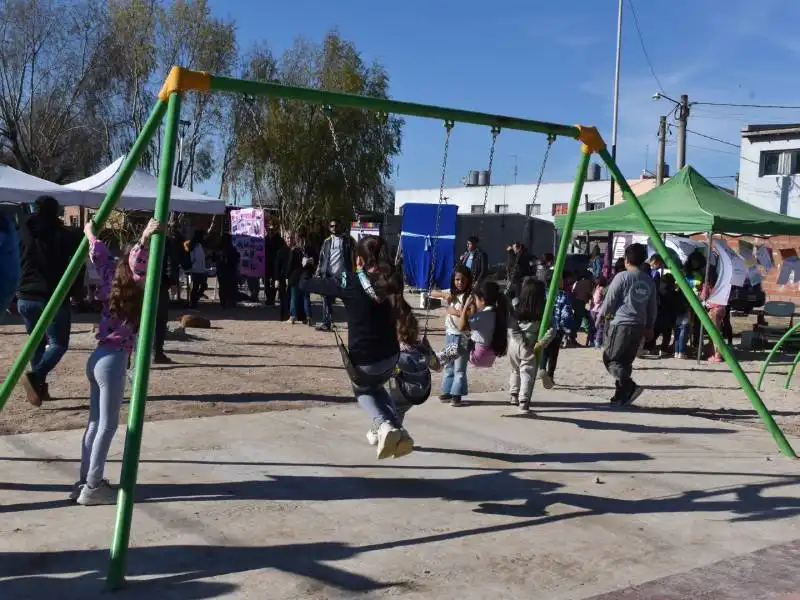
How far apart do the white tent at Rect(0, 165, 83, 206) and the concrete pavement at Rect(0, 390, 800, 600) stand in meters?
9.49

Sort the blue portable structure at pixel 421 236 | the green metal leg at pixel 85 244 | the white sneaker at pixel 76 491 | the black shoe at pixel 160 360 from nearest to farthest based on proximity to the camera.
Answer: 1. the green metal leg at pixel 85 244
2. the white sneaker at pixel 76 491
3. the black shoe at pixel 160 360
4. the blue portable structure at pixel 421 236

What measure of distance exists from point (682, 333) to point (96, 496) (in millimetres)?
10853

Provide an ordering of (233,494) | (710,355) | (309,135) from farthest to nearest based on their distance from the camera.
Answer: (309,135) < (710,355) < (233,494)

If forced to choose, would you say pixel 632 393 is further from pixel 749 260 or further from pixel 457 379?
pixel 749 260

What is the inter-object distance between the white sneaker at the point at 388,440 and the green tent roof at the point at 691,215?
25.7 ft

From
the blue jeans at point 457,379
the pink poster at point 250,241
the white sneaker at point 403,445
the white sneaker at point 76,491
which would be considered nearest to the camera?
the white sneaker at point 76,491

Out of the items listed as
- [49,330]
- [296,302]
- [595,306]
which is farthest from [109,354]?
[296,302]

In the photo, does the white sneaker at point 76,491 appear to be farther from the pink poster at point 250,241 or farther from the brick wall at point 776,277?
the brick wall at point 776,277

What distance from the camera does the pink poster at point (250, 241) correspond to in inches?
760

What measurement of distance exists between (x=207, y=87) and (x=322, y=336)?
31.9 feet

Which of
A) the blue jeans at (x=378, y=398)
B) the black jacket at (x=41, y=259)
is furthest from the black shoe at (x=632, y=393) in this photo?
the black jacket at (x=41, y=259)

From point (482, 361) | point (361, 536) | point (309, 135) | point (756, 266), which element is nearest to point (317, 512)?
point (361, 536)

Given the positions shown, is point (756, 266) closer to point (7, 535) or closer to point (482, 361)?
point (482, 361)

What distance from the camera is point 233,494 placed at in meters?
5.52
